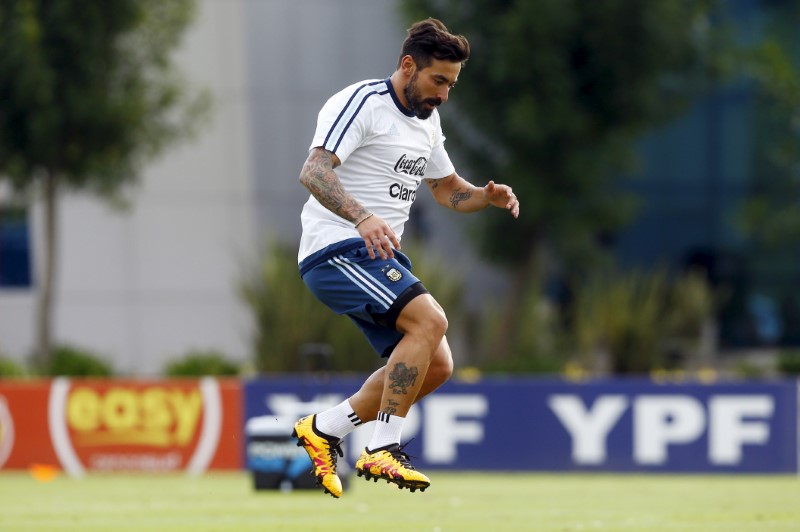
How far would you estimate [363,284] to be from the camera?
7.26m

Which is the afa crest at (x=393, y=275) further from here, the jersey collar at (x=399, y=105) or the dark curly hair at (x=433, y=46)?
the dark curly hair at (x=433, y=46)

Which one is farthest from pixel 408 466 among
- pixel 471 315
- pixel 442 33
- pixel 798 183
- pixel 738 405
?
pixel 798 183

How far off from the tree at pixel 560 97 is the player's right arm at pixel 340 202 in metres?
14.4

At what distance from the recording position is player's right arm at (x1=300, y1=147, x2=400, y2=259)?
6.88m

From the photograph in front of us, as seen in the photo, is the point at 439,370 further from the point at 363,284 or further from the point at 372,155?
the point at 372,155

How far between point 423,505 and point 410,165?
4.67 meters

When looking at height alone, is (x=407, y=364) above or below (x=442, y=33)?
below

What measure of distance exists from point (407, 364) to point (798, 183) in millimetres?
20934

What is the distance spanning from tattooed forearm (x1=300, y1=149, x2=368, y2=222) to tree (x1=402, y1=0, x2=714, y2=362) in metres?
14.4

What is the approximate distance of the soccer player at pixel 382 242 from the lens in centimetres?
713

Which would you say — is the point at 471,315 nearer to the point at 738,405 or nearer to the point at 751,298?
the point at 751,298

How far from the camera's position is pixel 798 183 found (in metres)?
26.7

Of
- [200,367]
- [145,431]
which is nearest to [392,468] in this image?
[145,431]

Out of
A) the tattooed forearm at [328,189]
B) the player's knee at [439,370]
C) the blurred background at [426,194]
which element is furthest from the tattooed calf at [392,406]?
the blurred background at [426,194]
